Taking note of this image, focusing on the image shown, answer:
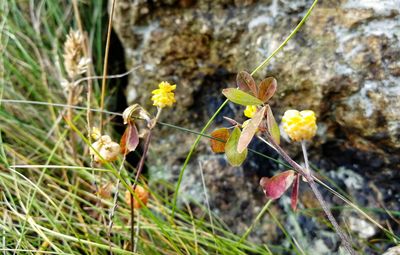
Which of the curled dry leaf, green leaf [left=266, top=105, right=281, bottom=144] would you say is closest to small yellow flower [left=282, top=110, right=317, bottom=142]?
green leaf [left=266, top=105, right=281, bottom=144]

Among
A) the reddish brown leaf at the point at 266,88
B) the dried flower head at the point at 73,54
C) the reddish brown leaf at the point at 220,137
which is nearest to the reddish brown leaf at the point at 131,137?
the reddish brown leaf at the point at 220,137

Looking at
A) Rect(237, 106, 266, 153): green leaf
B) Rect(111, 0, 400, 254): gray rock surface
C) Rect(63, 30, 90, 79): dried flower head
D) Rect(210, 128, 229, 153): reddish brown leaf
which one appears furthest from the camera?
Rect(63, 30, 90, 79): dried flower head

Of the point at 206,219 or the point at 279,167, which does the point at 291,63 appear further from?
the point at 206,219

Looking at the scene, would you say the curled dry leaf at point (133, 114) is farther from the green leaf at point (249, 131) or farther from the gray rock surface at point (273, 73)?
the gray rock surface at point (273, 73)

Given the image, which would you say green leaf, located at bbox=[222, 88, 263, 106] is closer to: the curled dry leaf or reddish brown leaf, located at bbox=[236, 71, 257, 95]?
reddish brown leaf, located at bbox=[236, 71, 257, 95]

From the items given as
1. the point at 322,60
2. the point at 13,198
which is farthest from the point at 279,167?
the point at 13,198

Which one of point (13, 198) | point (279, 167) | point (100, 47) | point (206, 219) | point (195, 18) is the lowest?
point (206, 219)

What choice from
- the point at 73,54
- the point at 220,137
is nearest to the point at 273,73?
the point at 220,137
